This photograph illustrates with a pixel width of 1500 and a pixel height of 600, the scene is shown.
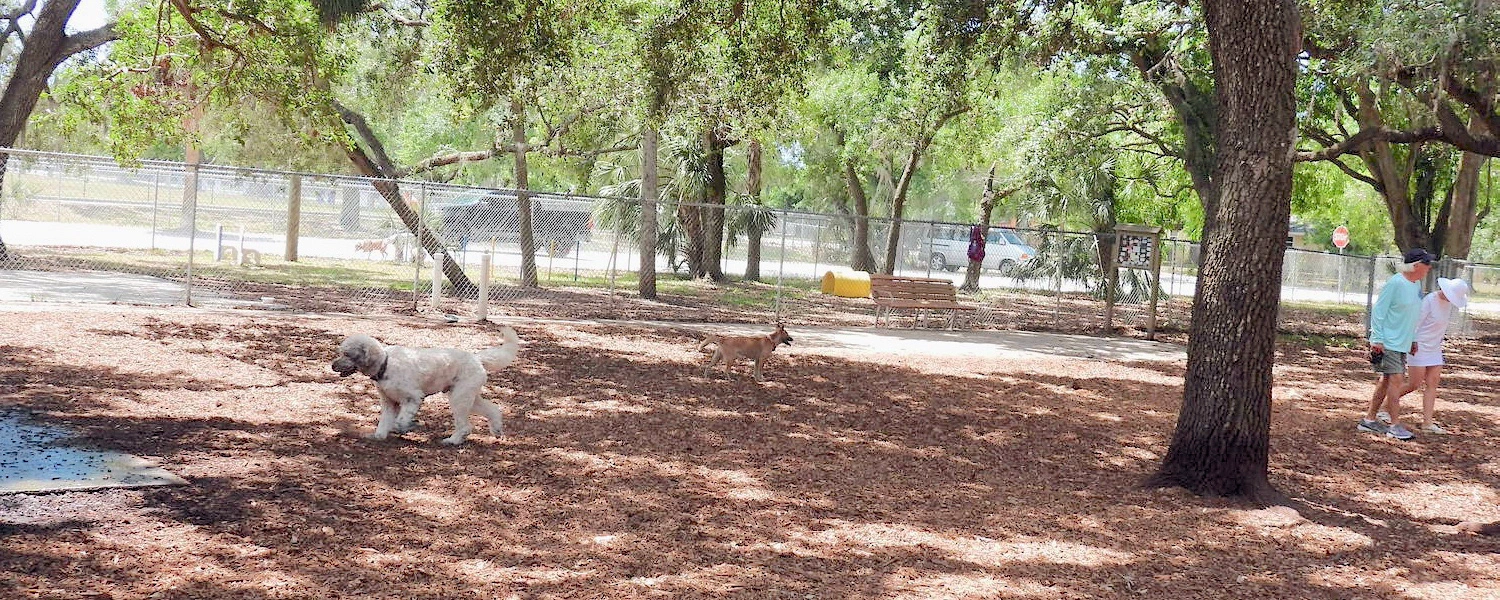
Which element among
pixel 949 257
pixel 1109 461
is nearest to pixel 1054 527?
pixel 1109 461

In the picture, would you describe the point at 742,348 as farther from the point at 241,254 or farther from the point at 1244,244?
the point at 241,254

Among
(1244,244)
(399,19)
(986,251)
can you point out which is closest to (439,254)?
(399,19)

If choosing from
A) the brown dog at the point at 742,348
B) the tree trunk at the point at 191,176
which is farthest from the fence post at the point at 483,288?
the brown dog at the point at 742,348

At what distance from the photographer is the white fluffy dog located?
7043 millimetres

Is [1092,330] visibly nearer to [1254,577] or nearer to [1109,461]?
[1109,461]

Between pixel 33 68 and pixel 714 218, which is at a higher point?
pixel 33 68

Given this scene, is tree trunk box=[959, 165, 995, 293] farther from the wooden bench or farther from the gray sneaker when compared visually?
the gray sneaker

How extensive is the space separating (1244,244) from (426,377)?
15.9 ft

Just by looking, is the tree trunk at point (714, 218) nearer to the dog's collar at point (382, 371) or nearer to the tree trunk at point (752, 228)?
the tree trunk at point (752, 228)

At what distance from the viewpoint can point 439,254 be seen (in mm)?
15023

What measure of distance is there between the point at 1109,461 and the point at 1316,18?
9848 mm

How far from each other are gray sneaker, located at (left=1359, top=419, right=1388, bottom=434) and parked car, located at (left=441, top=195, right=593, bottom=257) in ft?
42.3

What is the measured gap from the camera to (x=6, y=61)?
2995 centimetres

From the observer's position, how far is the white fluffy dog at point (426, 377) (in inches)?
277
